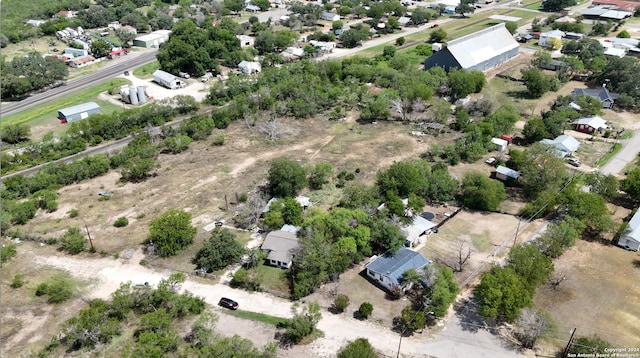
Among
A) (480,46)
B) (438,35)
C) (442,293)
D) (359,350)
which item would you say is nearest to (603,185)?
(442,293)

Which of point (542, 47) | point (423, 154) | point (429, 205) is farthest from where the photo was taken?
point (542, 47)

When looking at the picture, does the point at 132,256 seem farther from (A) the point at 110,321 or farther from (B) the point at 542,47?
(B) the point at 542,47

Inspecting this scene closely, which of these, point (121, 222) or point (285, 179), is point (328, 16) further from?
point (121, 222)

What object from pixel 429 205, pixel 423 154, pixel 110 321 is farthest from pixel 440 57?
pixel 110 321

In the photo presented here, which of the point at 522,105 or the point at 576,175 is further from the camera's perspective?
the point at 522,105

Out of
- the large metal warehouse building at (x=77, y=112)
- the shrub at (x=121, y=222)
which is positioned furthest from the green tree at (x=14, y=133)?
the shrub at (x=121, y=222)

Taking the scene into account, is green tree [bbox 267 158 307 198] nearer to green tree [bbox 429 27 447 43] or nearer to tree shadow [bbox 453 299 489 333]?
tree shadow [bbox 453 299 489 333]

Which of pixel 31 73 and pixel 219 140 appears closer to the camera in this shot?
pixel 219 140
